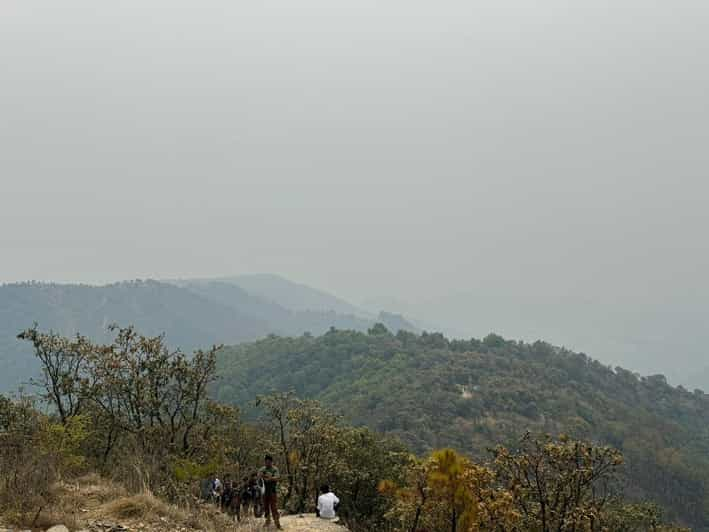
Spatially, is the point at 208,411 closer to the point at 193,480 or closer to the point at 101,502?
the point at 193,480

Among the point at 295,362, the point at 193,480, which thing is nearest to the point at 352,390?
the point at 295,362

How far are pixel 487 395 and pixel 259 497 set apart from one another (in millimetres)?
112773

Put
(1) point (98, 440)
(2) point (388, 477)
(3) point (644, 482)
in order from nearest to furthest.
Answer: (1) point (98, 440) → (2) point (388, 477) → (3) point (644, 482)

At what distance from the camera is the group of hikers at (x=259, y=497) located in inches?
499

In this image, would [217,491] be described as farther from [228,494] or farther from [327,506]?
[327,506]

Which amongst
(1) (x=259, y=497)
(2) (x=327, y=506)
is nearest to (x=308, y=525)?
(2) (x=327, y=506)

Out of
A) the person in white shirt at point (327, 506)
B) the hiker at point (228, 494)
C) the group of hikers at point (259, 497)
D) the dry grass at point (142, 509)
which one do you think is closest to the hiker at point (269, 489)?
the group of hikers at point (259, 497)

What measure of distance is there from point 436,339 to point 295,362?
4676cm

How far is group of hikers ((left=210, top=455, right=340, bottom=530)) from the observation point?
12.7 metres

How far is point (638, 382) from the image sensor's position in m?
161

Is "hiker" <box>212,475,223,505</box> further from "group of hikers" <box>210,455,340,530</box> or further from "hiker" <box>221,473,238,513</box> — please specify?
"hiker" <box>221,473,238,513</box>

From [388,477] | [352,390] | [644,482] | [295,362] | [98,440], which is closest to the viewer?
[98,440]

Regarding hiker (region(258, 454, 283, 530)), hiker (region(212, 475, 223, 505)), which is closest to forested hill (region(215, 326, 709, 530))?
hiker (region(212, 475, 223, 505))

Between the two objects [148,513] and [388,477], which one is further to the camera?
[388,477]
